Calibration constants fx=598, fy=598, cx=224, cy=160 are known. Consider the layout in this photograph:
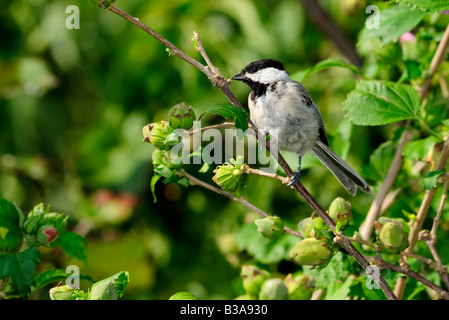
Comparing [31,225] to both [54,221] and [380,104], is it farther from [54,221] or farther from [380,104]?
[380,104]

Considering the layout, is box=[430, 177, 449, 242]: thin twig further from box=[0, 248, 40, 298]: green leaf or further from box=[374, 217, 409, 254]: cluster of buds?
box=[0, 248, 40, 298]: green leaf

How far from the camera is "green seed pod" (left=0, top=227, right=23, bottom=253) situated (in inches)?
60.7

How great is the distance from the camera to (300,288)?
1.53 m

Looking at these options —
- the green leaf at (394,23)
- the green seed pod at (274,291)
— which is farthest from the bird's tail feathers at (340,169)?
the green seed pod at (274,291)

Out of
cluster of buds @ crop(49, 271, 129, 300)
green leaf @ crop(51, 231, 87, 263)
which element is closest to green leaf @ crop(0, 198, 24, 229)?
green leaf @ crop(51, 231, 87, 263)

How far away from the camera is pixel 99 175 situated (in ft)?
10.2

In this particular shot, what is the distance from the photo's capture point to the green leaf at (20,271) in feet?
4.86

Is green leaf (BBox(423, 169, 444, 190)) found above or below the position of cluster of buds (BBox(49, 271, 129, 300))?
above

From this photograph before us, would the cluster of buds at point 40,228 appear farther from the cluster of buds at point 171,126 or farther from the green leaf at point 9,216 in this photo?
the cluster of buds at point 171,126

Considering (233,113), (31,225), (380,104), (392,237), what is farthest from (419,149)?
(31,225)

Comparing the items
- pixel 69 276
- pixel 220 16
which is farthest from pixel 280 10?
pixel 69 276

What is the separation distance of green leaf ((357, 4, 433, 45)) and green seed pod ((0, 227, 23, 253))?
1.17m

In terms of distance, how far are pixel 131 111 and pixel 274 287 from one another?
1.85 m
